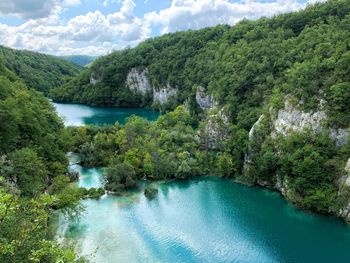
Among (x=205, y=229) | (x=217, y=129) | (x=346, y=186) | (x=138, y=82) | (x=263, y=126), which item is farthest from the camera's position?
(x=138, y=82)

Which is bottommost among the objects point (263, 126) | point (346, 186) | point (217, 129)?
point (346, 186)

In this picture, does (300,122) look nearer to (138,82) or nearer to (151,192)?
(151,192)

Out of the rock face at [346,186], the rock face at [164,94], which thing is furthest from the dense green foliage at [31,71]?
the rock face at [346,186]

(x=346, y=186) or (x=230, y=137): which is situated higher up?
(x=230, y=137)

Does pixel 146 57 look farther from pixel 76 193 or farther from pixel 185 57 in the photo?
pixel 76 193

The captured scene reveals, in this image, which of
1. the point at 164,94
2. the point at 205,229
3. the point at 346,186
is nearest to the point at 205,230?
the point at 205,229
